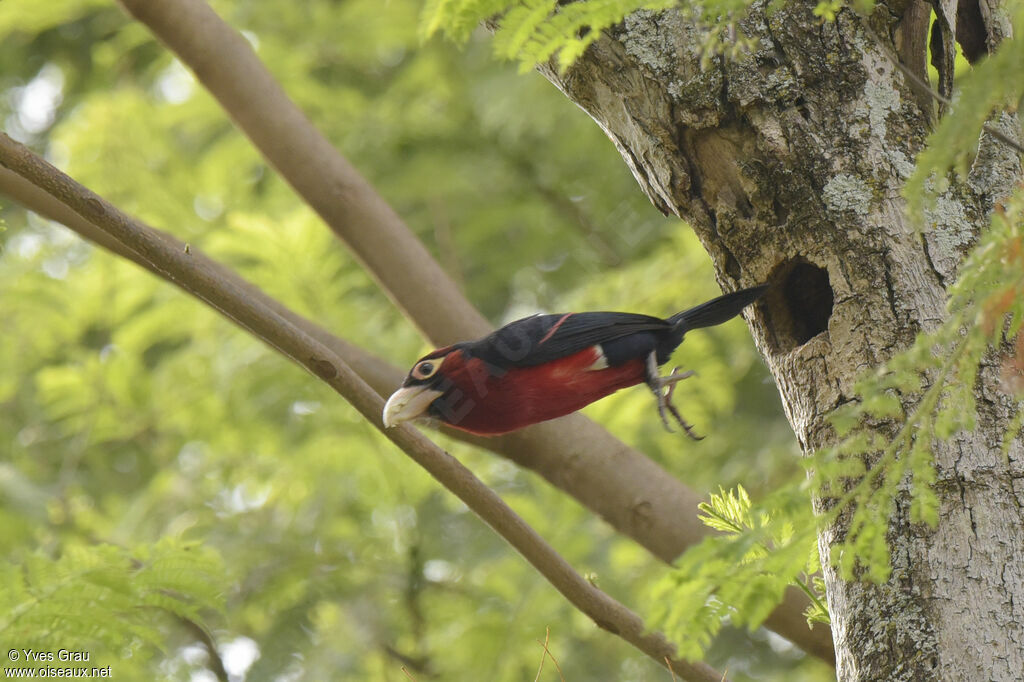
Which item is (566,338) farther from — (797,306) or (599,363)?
(797,306)

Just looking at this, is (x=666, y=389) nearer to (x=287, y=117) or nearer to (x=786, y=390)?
(x=786, y=390)

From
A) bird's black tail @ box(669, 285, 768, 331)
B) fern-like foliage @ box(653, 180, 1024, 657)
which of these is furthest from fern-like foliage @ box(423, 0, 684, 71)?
bird's black tail @ box(669, 285, 768, 331)

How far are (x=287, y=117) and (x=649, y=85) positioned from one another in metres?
1.97

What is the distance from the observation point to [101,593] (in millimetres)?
3199

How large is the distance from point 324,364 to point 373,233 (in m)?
1.63

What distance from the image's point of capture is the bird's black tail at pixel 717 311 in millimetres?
2766

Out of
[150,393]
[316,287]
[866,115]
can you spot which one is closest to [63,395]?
[150,393]

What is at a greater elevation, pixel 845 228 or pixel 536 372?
pixel 536 372

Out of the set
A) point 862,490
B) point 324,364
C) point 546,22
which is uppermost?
point 546,22

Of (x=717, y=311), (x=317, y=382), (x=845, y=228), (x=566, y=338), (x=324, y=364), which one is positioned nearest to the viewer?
(x=845, y=228)

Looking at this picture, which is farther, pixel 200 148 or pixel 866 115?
pixel 200 148

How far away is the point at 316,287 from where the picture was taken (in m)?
5.09

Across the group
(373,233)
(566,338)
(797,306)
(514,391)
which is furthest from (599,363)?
(373,233)

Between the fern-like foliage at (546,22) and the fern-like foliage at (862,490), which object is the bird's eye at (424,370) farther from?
the fern-like foliage at (862,490)
